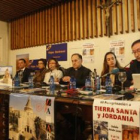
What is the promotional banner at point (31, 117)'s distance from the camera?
2000 mm

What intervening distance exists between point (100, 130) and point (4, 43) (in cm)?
509

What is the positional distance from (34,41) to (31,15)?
773mm

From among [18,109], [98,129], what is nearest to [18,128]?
[18,109]

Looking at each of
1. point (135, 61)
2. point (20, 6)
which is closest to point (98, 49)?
point (135, 61)

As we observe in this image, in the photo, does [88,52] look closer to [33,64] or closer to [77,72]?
[77,72]

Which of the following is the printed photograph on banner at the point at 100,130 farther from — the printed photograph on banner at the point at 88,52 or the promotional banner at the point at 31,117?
the printed photograph on banner at the point at 88,52

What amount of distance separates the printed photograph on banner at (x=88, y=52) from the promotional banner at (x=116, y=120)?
2613mm

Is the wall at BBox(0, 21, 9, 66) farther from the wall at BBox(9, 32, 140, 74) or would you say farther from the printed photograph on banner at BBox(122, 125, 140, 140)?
the printed photograph on banner at BBox(122, 125, 140, 140)

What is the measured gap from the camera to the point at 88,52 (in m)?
4.20

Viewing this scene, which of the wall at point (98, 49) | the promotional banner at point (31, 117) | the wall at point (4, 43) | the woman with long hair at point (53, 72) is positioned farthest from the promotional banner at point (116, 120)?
the wall at point (4, 43)

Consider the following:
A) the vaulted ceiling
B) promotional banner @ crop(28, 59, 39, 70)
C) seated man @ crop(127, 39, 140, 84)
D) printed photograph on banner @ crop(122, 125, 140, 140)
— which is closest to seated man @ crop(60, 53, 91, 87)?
seated man @ crop(127, 39, 140, 84)

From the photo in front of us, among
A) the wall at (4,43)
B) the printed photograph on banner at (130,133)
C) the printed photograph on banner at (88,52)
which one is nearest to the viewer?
the printed photograph on banner at (130,133)

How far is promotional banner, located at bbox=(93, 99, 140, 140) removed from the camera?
1395mm

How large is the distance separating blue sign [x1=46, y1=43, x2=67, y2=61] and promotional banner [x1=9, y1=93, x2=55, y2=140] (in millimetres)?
2420
